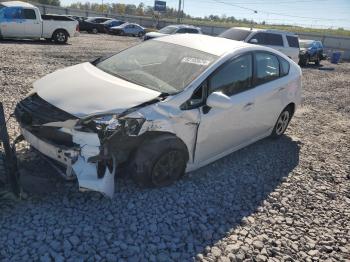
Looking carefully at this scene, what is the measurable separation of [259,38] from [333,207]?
10.7 metres

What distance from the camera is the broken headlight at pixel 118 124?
11.5 feet

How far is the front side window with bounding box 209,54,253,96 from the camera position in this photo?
4.40 meters

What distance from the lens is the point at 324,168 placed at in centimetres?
551

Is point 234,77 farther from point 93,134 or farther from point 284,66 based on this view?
point 93,134

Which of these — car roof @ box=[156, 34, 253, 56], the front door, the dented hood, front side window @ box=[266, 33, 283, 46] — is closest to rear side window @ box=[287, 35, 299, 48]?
front side window @ box=[266, 33, 283, 46]

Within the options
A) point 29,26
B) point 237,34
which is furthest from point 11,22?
point 237,34

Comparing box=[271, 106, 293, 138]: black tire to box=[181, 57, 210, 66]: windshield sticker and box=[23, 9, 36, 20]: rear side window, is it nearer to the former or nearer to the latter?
box=[181, 57, 210, 66]: windshield sticker

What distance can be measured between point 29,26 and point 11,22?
878mm

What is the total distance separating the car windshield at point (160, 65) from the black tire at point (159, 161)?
1.94 ft

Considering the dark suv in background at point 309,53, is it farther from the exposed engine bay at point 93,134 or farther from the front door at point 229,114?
the exposed engine bay at point 93,134

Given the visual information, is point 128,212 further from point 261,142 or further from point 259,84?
point 261,142

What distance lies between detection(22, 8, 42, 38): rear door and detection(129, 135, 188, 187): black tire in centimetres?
1567

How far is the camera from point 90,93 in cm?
388

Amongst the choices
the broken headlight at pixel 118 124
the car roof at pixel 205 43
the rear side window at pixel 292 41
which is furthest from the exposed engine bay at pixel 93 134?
the rear side window at pixel 292 41
